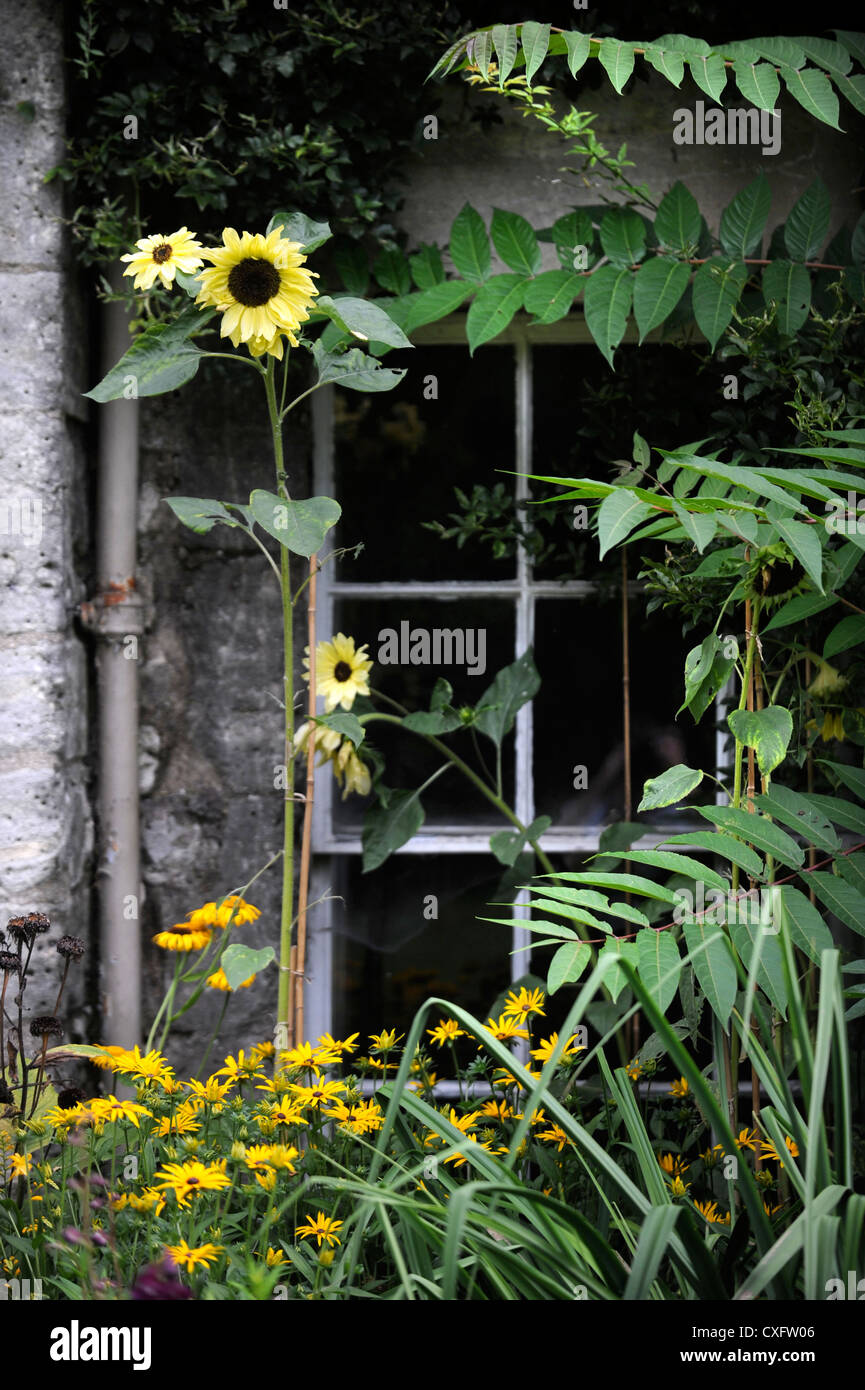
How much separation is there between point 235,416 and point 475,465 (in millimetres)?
558

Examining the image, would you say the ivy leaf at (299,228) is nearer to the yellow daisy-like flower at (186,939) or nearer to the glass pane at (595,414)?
the glass pane at (595,414)

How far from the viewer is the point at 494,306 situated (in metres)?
2.06

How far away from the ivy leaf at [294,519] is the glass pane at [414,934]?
3.53 ft

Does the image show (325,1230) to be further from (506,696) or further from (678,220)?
(678,220)

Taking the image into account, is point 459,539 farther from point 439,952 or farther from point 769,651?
point 439,952

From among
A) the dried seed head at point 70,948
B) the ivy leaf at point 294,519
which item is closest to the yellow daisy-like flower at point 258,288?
the ivy leaf at point 294,519

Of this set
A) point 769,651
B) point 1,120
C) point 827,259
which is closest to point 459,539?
point 769,651

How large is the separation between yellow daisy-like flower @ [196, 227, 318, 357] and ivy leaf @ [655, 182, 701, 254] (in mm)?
788

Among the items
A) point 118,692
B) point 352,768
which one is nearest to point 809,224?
point 352,768

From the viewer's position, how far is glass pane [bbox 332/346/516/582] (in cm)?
253

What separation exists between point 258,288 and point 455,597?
101cm

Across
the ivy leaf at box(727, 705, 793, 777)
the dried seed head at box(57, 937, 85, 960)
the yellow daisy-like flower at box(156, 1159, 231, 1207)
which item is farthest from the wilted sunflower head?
the dried seed head at box(57, 937, 85, 960)

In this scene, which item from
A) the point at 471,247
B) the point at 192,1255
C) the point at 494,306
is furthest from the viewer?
the point at 471,247
